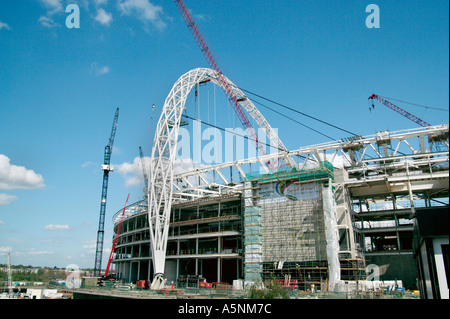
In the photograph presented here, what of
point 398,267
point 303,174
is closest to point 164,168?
point 303,174

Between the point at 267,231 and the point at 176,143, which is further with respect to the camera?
the point at 176,143

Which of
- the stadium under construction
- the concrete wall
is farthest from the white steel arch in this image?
the concrete wall

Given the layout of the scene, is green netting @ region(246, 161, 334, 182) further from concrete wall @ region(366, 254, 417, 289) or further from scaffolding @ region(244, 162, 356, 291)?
concrete wall @ region(366, 254, 417, 289)

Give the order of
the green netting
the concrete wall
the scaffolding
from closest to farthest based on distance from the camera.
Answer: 1. the scaffolding
2. the green netting
3. the concrete wall

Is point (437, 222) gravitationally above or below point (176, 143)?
below

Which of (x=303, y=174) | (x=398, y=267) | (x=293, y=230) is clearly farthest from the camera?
(x=398, y=267)

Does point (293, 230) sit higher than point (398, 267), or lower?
higher

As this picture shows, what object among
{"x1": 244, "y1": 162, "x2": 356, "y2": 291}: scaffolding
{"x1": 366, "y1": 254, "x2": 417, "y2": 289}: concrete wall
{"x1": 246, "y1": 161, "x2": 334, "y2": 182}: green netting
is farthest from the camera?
{"x1": 366, "y1": 254, "x2": 417, "y2": 289}: concrete wall

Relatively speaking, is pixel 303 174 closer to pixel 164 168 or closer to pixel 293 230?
pixel 293 230

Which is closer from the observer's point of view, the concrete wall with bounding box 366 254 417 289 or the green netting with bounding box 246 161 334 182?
the green netting with bounding box 246 161 334 182
